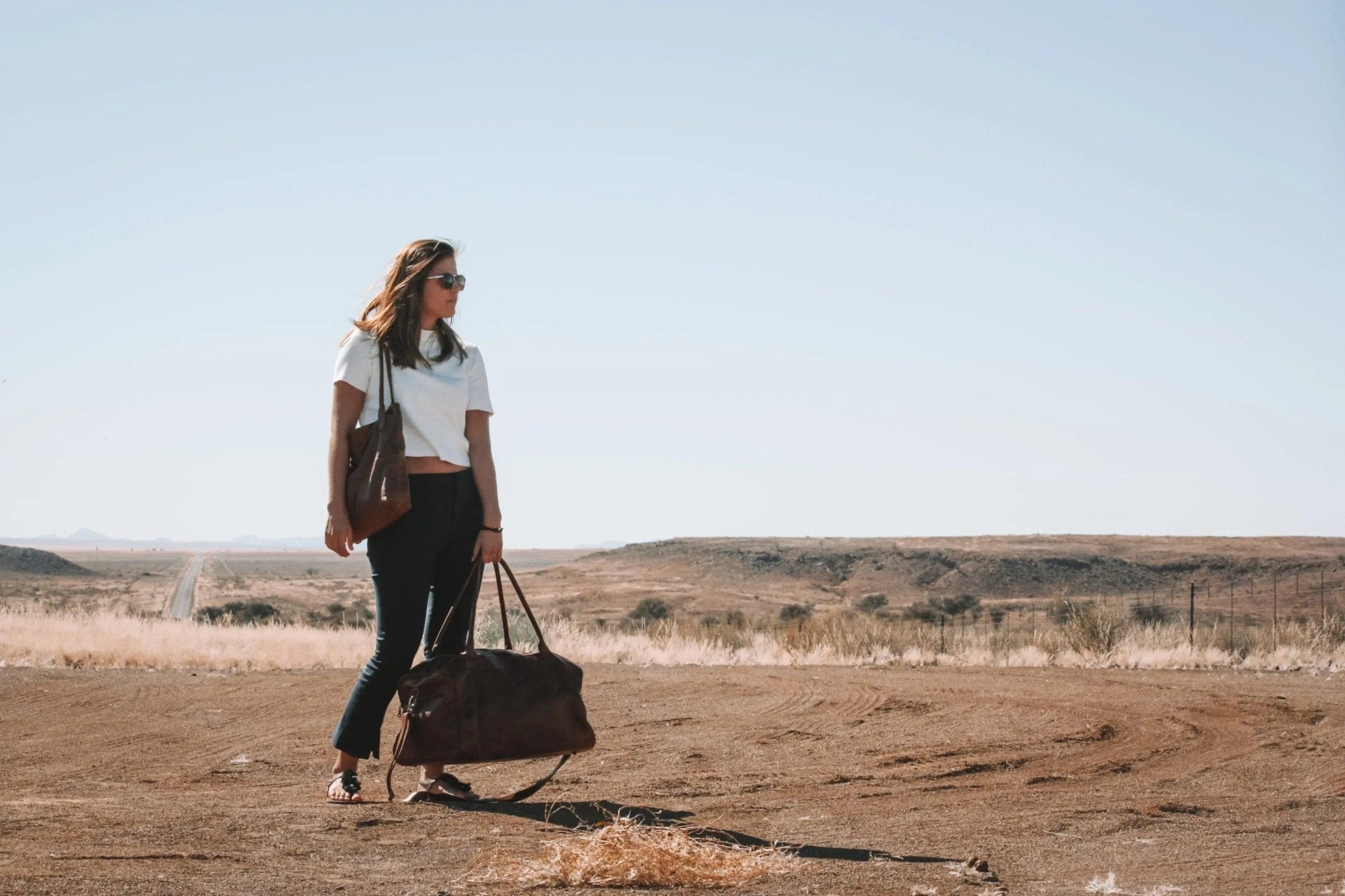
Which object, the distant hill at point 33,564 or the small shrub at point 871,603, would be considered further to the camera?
the distant hill at point 33,564

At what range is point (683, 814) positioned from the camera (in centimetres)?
480

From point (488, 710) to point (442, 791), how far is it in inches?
19.4

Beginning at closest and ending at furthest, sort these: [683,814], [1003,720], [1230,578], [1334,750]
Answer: [683,814] → [1334,750] → [1003,720] → [1230,578]

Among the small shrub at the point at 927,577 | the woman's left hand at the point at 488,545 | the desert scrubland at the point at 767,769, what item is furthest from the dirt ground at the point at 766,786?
the small shrub at the point at 927,577

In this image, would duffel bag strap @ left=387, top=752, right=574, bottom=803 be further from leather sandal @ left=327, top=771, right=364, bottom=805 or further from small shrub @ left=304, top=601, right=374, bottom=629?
small shrub @ left=304, top=601, right=374, bottom=629

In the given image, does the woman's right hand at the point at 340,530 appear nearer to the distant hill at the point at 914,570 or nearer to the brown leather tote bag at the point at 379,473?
the brown leather tote bag at the point at 379,473

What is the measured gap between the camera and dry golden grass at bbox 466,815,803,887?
3.64 meters

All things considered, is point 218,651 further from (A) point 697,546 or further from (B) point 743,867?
(A) point 697,546

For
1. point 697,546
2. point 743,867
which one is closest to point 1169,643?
point 743,867

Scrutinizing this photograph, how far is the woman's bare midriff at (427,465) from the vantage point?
16.1ft

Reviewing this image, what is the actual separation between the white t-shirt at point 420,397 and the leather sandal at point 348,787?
1.20 metres

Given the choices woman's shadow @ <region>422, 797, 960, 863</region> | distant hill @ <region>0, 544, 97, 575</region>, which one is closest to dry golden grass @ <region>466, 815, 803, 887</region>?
woman's shadow @ <region>422, 797, 960, 863</region>

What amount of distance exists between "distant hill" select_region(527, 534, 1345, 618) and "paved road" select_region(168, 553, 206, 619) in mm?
12142

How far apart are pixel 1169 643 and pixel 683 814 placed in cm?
1200
